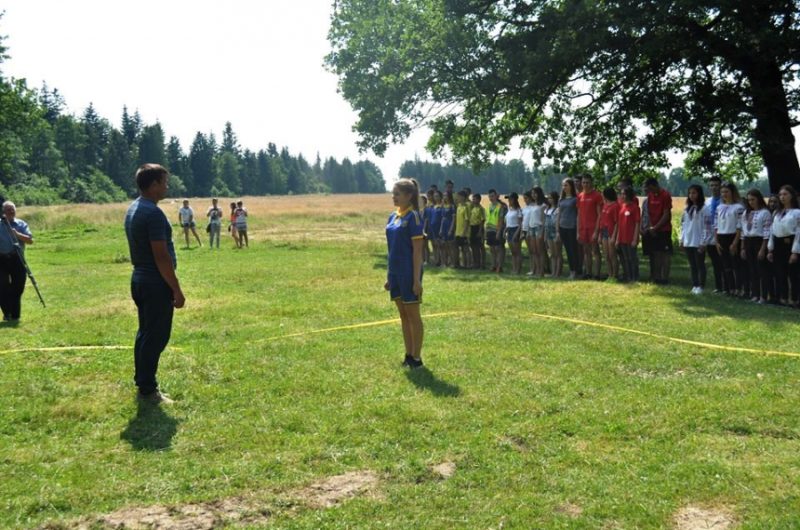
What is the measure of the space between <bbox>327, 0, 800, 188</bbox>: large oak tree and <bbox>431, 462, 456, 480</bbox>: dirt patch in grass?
1251 cm

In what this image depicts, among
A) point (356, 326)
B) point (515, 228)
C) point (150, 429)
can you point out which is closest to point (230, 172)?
point (515, 228)

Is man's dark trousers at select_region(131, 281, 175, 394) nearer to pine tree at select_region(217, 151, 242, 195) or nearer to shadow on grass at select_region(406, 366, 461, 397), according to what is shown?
shadow on grass at select_region(406, 366, 461, 397)

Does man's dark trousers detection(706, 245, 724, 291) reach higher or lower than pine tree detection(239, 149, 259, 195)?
lower

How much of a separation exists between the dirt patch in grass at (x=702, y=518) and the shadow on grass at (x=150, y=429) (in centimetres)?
345

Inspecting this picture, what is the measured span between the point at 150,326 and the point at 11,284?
19.0 ft

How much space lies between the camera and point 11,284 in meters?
10.6

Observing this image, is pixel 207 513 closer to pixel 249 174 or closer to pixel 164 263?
pixel 164 263

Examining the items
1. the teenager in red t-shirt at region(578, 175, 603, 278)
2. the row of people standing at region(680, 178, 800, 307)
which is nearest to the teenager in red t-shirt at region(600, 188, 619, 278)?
the teenager in red t-shirt at region(578, 175, 603, 278)

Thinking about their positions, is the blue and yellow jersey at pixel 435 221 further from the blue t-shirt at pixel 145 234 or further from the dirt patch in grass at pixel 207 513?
the dirt patch in grass at pixel 207 513

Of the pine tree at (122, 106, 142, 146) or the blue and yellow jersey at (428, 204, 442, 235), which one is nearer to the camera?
the blue and yellow jersey at (428, 204, 442, 235)

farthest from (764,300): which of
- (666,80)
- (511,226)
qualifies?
(666,80)

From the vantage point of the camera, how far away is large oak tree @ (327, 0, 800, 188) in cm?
1557

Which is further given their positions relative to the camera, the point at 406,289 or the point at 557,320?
the point at 557,320

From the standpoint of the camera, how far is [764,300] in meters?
11.0
